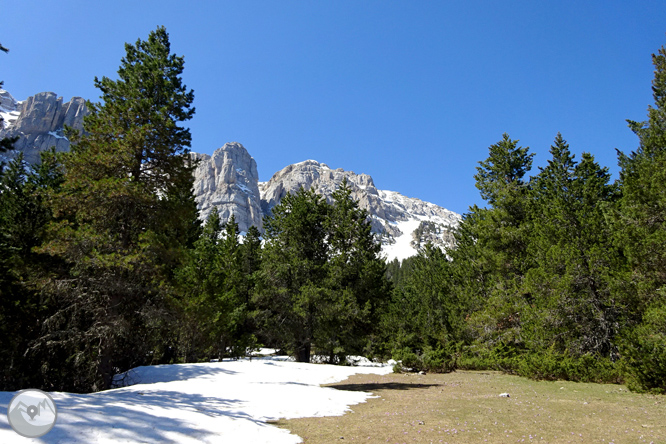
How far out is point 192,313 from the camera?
13562 mm

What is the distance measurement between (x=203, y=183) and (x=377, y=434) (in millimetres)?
190759

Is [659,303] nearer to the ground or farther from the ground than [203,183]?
nearer to the ground

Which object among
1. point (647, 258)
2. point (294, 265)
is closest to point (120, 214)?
point (294, 265)

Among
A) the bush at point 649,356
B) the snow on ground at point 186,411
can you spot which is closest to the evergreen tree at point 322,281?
the snow on ground at point 186,411

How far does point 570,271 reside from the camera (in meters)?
15.8

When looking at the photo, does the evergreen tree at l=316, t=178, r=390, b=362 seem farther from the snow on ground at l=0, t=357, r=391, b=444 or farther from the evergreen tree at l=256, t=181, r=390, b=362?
the snow on ground at l=0, t=357, r=391, b=444

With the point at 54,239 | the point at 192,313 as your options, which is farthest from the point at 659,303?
the point at 54,239

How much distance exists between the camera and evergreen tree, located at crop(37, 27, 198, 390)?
1134 cm

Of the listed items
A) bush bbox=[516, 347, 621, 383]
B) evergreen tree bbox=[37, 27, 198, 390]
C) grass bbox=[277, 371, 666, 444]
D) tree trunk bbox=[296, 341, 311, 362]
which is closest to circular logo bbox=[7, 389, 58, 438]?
grass bbox=[277, 371, 666, 444]

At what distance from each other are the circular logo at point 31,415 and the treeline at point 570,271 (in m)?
14.4

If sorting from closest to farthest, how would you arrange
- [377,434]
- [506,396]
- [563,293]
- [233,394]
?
[377,434] < [233,394] < [506,396] < [563,293]

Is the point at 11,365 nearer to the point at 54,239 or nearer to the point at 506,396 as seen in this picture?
the point at 54,239

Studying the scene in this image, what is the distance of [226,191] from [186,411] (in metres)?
180

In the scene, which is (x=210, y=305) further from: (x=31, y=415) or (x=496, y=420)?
(x=496, y=420)
